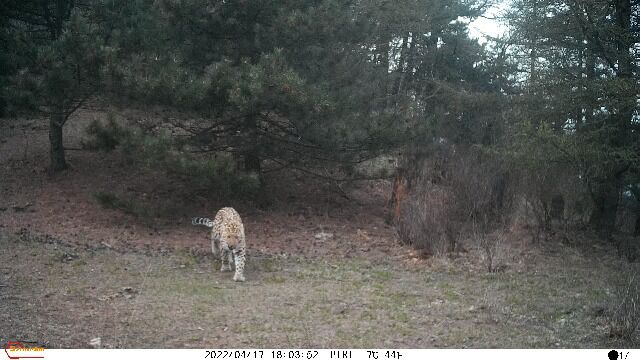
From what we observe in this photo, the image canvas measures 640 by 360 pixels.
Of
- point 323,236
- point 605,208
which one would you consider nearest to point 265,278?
point 323,236

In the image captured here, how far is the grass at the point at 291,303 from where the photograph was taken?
7176 mm

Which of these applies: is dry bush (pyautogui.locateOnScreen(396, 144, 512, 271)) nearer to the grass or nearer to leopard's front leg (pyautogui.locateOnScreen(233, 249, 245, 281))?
the grass

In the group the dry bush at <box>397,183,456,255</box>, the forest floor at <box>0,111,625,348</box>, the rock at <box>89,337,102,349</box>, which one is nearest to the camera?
the rock at <box>89,337,102,349</box>

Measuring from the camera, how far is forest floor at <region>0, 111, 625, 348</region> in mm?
7363

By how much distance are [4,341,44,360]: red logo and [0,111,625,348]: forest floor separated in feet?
0.90

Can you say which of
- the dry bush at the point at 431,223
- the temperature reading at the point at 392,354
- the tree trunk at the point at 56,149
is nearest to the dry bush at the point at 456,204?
the dry bush at the point at 431,223

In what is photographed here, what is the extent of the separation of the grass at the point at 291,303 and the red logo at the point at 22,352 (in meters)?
0.29

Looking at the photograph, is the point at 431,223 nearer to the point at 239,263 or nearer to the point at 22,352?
the point at 239,263

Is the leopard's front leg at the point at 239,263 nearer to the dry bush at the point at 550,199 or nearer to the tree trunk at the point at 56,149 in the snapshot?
the dry bush at the point at 550,199

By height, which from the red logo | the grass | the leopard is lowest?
the grass

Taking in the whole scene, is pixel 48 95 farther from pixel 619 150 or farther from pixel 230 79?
pixel 619 150

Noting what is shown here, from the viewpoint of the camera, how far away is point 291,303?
8922mm

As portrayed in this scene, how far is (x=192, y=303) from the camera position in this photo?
8.73 metres

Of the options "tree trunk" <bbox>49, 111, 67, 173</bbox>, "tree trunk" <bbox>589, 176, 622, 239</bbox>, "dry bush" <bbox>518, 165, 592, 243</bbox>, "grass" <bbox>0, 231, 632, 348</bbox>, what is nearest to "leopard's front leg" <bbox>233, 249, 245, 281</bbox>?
"grass" <bbox>0, 231, 632, 348</bbox>
